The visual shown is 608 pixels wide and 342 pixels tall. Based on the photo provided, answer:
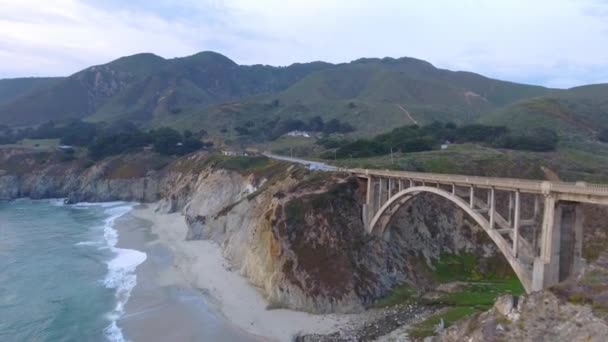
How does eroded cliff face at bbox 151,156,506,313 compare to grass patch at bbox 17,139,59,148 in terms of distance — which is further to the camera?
grass patch at bbox 17,139,59,148

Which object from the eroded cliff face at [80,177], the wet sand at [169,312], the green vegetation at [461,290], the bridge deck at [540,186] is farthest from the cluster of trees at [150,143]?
the bridge deck at [540,186]

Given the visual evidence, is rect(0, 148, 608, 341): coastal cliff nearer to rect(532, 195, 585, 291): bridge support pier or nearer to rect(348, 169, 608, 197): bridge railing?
rect(532, 195, 585, 291): bridge support pier

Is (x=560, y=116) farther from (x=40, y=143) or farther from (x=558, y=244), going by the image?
(x=40, y=143)

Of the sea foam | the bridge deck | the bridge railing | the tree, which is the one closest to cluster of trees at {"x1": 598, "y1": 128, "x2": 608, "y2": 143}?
the tree

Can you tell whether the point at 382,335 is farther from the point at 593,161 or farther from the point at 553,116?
the point at 553,116

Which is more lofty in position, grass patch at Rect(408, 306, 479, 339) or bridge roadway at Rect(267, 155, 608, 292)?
bridge roadway at Rect(267, 155, 608, 292)

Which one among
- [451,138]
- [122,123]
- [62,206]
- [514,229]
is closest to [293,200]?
[514,229]
